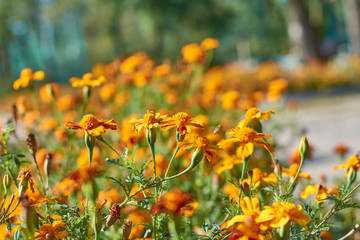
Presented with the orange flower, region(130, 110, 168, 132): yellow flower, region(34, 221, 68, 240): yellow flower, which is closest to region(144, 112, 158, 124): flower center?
region(130, 110, 168, 132): yellow flower

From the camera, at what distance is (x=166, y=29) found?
2738 cm

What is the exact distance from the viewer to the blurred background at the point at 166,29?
1841 centimetres

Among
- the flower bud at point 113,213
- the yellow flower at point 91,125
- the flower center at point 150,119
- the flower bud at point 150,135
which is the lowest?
the flower bud at point 113,213

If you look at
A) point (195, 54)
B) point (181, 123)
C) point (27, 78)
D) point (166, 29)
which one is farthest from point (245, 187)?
point (166, 29)

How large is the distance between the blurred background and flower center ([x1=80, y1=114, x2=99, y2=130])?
36.8ft

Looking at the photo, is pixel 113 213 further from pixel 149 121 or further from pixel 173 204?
pixel 149 121

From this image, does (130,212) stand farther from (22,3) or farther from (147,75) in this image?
(22,3)

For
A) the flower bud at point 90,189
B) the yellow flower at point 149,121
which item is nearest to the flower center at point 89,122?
the yellow flower at point 149,121

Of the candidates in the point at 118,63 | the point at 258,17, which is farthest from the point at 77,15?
the point at 118,63

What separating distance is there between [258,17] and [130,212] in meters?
34.9

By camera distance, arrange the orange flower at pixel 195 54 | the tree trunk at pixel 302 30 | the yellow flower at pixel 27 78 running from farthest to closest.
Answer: the tree trunk at pixel 302 30
the orange flower at pixel 195 54
the yellow flower at pixel 27 78

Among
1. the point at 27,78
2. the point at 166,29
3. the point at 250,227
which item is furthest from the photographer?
the point at 166,29

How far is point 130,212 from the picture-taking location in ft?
4.03

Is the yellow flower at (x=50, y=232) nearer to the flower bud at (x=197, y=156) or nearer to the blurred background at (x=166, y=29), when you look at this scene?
the flower bud at (x=197, y=156)
